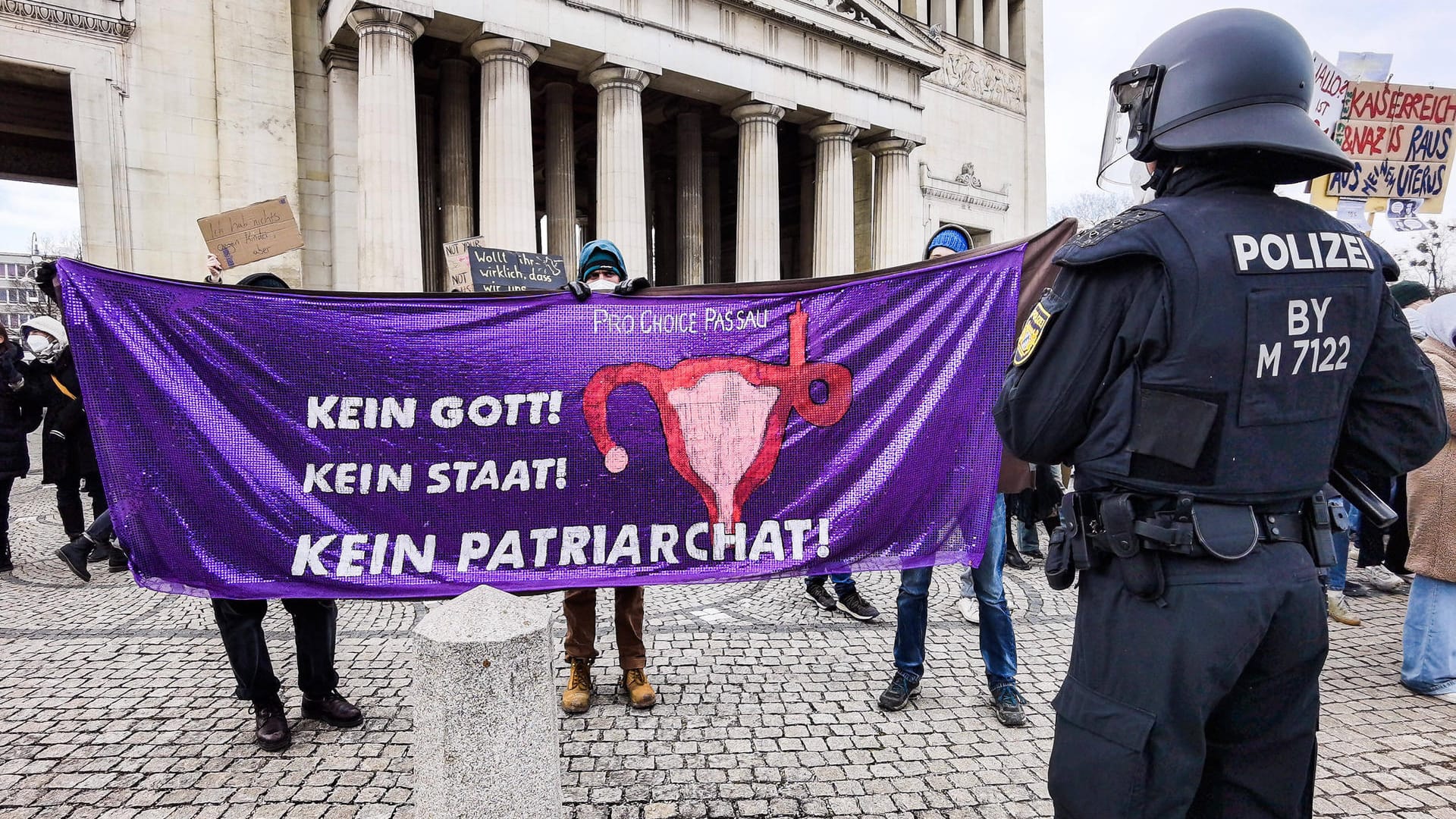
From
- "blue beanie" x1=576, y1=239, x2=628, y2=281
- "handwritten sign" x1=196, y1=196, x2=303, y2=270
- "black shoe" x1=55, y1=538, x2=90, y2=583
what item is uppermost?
"handwritten sign" x1=196, y1=196, x2=303, y2=270

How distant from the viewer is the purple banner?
11.3ft

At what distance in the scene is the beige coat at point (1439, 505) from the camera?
160 inches

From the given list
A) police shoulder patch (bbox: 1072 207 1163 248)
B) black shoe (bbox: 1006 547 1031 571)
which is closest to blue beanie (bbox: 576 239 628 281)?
police shoulder patch (bbox: 1072 207 1163 248)

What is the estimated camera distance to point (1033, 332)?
6.26 ft

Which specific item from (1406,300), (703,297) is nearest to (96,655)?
(703,297)

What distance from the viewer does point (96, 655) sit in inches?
185

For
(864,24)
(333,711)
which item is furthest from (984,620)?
(864,24)

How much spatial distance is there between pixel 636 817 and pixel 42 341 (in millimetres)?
7833

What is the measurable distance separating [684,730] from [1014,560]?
14.1 ft

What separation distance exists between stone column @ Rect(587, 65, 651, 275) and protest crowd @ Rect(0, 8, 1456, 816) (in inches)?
459

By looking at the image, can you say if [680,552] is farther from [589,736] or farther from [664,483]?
[589,736]

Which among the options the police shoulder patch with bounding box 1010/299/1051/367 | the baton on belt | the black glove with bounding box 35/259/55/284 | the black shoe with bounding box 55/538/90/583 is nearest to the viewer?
the police shoulder patch with bounding box 1010/299/1051/367

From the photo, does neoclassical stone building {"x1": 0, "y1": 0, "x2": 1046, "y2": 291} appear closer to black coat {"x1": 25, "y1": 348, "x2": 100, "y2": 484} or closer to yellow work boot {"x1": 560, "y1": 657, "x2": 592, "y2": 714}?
black coat {"x1": 25, "y1": 348, "x2": 100, "y2": 484}

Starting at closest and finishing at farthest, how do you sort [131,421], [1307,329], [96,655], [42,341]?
1. [1307,329]
2. [131,421]
3. [96,655]
4. [42,341]
